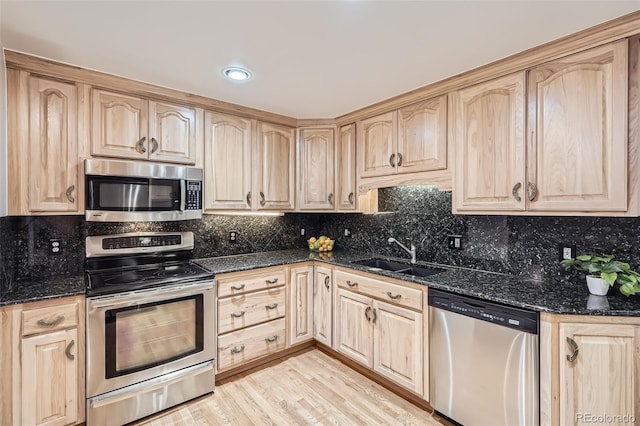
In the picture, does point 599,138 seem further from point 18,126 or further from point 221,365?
point 18,126

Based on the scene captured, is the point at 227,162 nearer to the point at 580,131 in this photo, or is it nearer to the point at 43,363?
the point at 43,363

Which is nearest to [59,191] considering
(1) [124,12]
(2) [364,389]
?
(1) [124,12]

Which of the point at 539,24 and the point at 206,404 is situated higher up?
the point at 539,24

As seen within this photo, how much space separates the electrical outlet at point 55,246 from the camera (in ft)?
7.27

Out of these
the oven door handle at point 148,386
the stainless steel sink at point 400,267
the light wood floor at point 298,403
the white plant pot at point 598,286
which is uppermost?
the white plant pot at point 598,286

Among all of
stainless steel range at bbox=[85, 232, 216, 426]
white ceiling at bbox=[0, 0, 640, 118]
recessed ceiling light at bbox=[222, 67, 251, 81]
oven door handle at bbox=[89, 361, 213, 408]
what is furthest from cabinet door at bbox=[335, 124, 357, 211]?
oven door handle at bbox=[89, 361, 213, 408]

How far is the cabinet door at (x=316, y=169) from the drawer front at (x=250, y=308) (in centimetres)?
99

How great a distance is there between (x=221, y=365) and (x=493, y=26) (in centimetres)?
293

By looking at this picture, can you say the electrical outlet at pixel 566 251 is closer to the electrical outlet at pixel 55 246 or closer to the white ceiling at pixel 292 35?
the white ceiling at pixel 292 35

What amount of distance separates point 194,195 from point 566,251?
2.77m

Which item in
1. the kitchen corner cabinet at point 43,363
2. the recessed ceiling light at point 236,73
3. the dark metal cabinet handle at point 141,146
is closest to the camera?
the kitchen corner cabinet at point 43,363

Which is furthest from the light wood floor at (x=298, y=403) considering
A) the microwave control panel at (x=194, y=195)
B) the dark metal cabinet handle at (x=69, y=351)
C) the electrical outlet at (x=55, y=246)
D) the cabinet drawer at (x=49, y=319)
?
the microwave control panel at (x=194, y=195)

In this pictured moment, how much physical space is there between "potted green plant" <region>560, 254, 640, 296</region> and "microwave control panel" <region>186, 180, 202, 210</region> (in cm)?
264

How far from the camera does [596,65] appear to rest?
1661 mm
